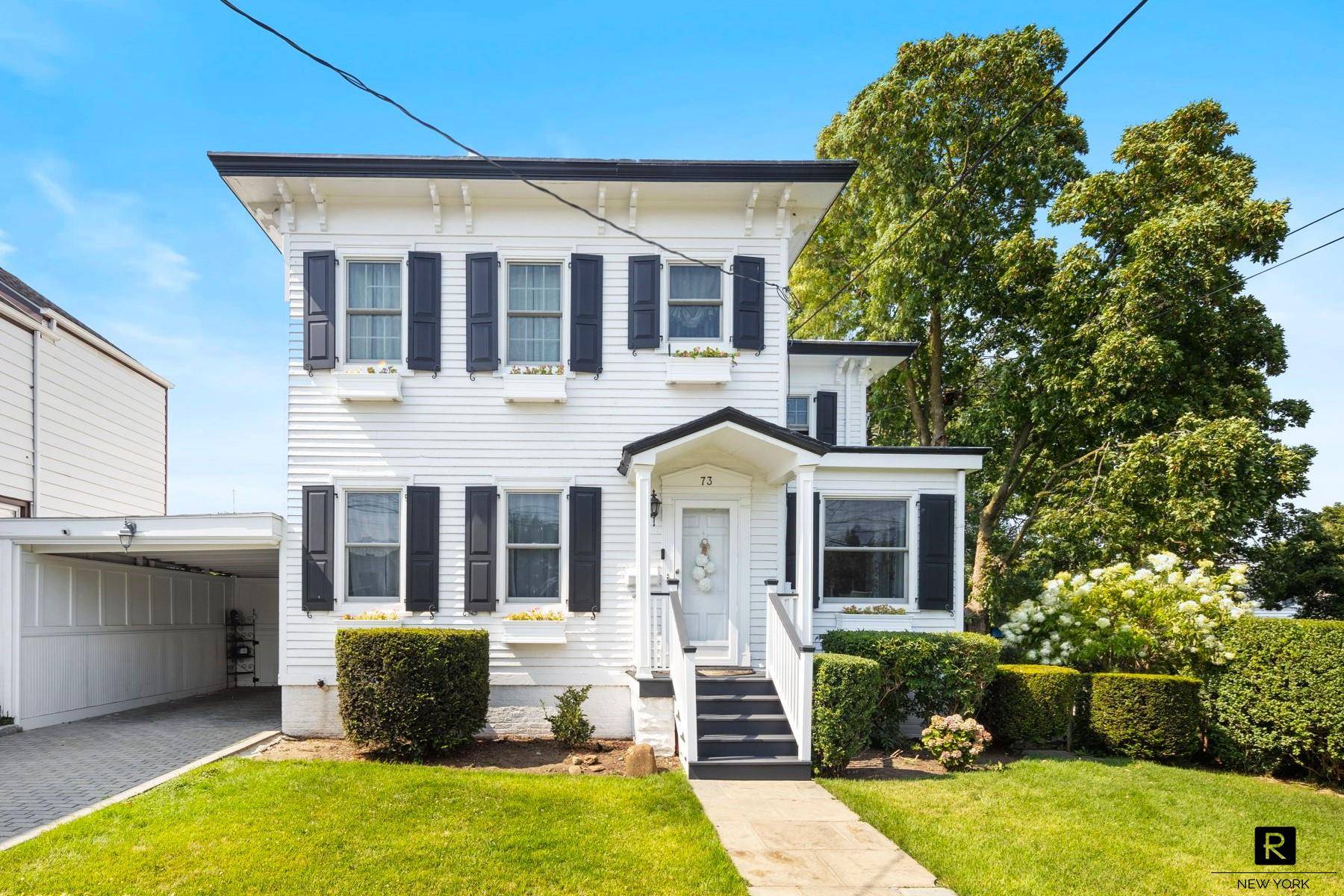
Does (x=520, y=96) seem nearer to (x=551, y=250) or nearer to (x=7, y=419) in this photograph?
(x=551, y=250)

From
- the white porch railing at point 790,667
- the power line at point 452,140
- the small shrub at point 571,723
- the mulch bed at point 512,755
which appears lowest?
the mulch bed at point 512,755

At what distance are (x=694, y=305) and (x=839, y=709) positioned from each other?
511cm

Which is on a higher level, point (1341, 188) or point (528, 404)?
point (1341, 188)

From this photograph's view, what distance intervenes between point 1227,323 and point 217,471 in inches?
1079

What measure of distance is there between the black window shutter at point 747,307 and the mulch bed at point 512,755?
4.97m

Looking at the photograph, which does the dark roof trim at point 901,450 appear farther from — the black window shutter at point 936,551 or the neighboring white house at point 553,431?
the black window shutter at point 936,551

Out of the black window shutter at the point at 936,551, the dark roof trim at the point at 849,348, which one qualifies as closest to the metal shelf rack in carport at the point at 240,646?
the dark roof trim at the point at 849,348

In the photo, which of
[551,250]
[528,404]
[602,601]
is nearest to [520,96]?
[551,250]

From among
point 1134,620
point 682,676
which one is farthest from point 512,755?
point 1134,620

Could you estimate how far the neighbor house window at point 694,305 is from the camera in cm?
975

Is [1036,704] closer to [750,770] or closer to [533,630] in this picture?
[750,770]

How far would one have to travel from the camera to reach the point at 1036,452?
632 inches

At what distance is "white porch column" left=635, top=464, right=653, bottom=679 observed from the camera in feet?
27.7

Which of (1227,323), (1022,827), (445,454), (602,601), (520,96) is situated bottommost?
(1022,827)
